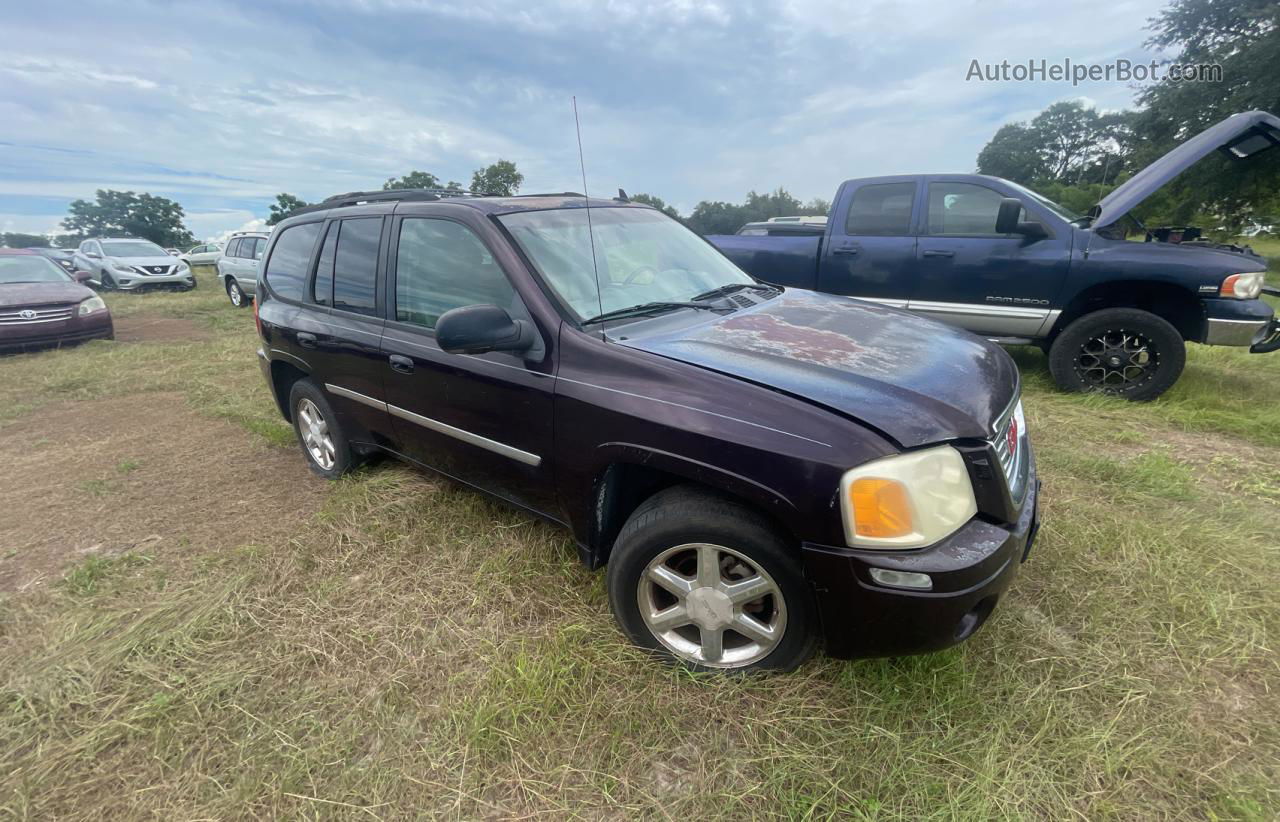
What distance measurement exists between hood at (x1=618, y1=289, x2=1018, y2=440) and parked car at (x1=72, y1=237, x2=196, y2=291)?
17.4 meters

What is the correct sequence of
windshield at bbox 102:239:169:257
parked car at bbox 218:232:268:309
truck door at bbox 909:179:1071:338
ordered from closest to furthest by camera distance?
truck door at bbox 909:179:1071:338, parked car at bbox 218:232:268:309, windshield at bbox 102:239:169:257

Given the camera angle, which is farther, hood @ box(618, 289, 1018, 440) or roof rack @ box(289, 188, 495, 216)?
roof rack @ box(289, 188, 495, 216)

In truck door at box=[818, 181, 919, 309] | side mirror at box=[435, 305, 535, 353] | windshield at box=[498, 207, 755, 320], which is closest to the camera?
side mirror at box=[435, 305, 535, 353]

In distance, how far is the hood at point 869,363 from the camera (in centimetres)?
170

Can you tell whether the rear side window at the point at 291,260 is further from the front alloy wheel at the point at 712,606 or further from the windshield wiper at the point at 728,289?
the front alloy wheel at the point at 712,606

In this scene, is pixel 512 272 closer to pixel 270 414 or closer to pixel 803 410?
pixel 803 410

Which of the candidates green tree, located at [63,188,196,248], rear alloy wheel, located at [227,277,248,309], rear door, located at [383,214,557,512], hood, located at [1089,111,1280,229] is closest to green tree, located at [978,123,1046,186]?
hood, located at [1089,111,1280,229]

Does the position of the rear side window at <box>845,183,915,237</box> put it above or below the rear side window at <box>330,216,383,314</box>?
above

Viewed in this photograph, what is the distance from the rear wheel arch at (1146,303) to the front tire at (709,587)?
4.48 m

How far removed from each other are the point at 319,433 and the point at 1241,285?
6533mm

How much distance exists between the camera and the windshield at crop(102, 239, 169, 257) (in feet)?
48.2

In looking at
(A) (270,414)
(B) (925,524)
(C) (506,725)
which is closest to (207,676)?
(C) (506,725)

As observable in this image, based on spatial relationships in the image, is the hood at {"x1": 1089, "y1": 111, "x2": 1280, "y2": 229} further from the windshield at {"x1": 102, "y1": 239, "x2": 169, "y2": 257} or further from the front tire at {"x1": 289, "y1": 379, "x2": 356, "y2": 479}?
the windshield at {"x1": 102, "y1": 239, "x2": 169, "y2": 257}

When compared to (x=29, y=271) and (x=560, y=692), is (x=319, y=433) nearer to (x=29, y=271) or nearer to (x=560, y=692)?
(x=560, y=692)
